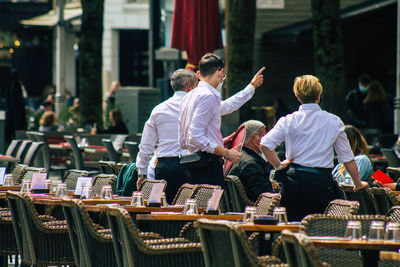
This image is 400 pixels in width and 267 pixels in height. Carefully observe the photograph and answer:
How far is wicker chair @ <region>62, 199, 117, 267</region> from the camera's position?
22.4ft

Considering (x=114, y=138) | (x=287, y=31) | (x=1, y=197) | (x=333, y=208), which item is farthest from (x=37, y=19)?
(x=333, y=208)

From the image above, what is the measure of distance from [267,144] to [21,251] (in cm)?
214

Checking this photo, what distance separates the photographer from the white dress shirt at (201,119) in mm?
7660

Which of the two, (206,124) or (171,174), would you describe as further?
(171,174)

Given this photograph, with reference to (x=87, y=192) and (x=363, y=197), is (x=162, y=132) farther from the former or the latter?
Result: (x=363, y=197)

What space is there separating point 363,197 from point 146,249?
8.27 feet

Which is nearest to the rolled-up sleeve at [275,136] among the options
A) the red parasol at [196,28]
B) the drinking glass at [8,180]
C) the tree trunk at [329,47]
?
the drinking glass at [8,180]

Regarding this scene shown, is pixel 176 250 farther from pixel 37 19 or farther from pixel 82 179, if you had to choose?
pixel 37 19

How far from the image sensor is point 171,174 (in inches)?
336

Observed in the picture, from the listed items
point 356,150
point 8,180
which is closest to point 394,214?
point 356,150

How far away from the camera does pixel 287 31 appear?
86.1 feet

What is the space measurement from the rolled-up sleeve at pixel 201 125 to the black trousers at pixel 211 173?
9.0 inches

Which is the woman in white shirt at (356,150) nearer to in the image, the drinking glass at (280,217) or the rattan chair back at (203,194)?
the rattan chair back at (203,194)

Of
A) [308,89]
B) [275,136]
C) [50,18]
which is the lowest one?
[275,136]
